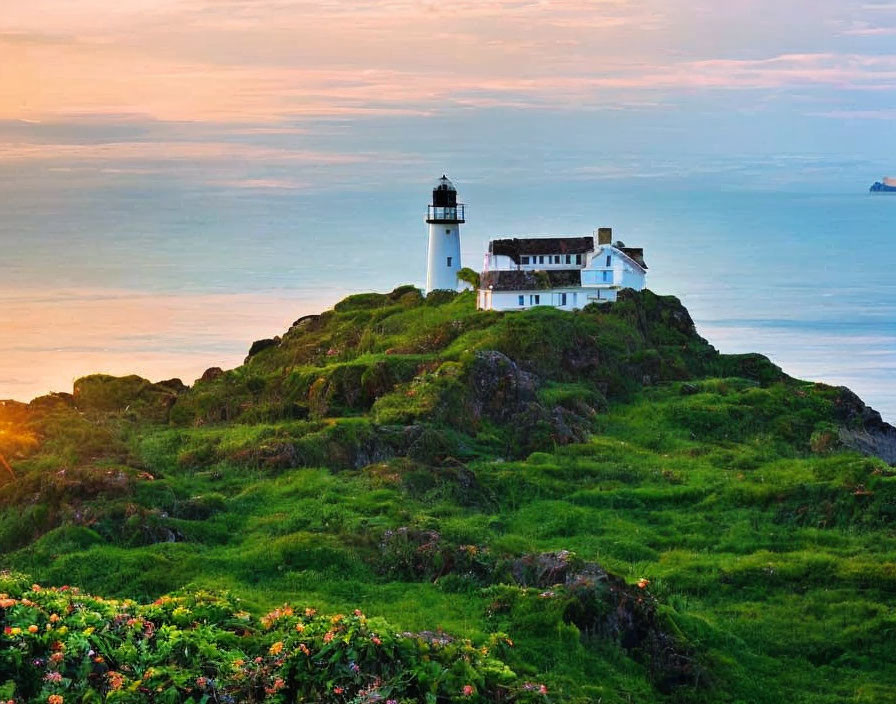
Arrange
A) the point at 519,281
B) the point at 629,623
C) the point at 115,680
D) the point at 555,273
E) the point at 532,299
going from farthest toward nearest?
the point at 555,273
the point at 532,299
the point at 519,281
the point at 629,623
the point at 115,680

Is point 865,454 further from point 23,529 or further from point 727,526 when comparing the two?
point 23,529

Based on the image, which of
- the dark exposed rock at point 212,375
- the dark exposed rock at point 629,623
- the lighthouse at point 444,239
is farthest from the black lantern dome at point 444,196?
the dark exposed rock at point 629,623

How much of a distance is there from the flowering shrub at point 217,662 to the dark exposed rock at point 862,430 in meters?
39.7

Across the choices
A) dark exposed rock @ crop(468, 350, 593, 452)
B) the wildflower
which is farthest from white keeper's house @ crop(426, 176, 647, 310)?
the wildflower

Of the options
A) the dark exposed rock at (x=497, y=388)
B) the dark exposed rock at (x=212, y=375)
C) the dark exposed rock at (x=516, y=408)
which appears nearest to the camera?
the dark exposed rock at (x=516, y=408)

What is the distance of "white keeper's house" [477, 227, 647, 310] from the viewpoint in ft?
257

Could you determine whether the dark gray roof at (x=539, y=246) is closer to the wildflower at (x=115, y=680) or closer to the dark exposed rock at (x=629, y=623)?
the dark exposed rock at (x=629, y=623)

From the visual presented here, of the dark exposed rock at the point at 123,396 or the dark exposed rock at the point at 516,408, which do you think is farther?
the dark exposed rock at the point at 123,396

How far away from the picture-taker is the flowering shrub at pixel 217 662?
26500 millimetres

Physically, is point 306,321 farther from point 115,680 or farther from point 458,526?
point 115,680

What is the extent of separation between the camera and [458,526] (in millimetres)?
43844

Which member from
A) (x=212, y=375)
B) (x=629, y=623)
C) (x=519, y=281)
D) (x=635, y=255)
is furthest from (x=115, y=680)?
(x=635, y=255)

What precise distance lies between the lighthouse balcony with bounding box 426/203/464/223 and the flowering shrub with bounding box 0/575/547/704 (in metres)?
60.4

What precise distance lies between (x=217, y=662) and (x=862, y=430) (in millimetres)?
45976
